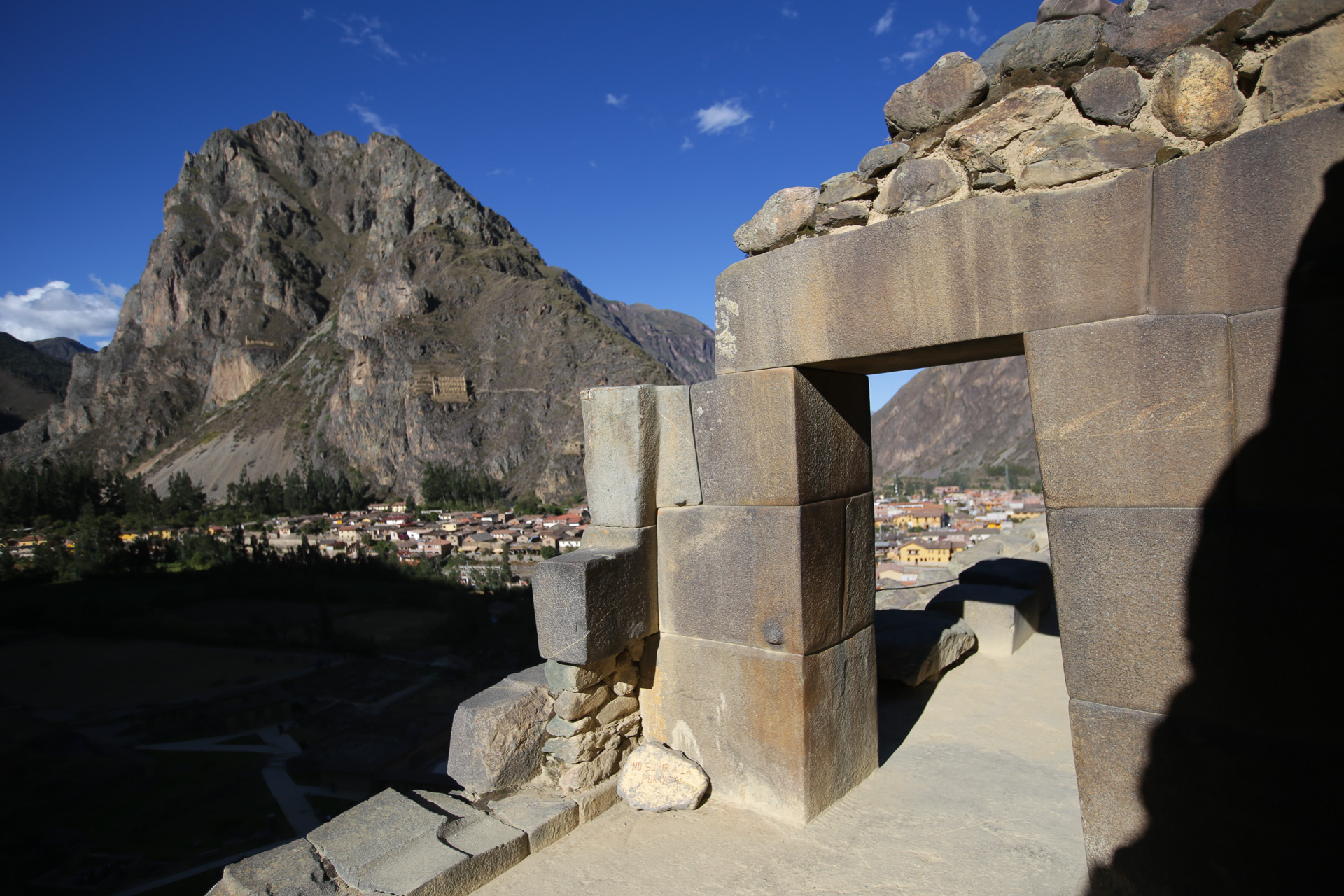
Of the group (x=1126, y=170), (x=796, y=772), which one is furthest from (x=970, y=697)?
(x=1126, y=170)

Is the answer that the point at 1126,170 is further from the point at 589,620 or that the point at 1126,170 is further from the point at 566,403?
the point at 566,403

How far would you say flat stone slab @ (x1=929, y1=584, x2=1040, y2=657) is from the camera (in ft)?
19.6

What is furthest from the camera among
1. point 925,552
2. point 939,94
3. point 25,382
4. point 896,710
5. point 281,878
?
point 25,382

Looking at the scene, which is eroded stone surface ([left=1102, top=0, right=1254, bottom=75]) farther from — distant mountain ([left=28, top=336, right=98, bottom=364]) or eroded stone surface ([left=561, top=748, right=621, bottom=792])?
distant mountain ([left=28, top=336, right=98, bottom=364])

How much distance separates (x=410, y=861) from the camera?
2.86 m

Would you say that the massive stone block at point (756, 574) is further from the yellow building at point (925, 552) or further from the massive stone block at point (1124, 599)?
the yellow building at point (925, 552)

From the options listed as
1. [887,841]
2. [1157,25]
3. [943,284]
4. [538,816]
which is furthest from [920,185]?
[538,816]

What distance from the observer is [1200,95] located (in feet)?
7.72

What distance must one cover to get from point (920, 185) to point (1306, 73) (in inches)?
46.5

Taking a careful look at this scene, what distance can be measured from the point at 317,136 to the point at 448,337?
219 feet

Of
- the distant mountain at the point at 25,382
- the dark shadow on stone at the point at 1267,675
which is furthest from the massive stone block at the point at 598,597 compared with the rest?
the distant mountain at the point at 25,382

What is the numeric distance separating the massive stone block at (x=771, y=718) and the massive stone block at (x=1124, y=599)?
1.19 meters

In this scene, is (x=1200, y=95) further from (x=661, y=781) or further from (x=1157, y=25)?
(x=661, y=781)

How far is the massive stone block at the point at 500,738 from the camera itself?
352cm
